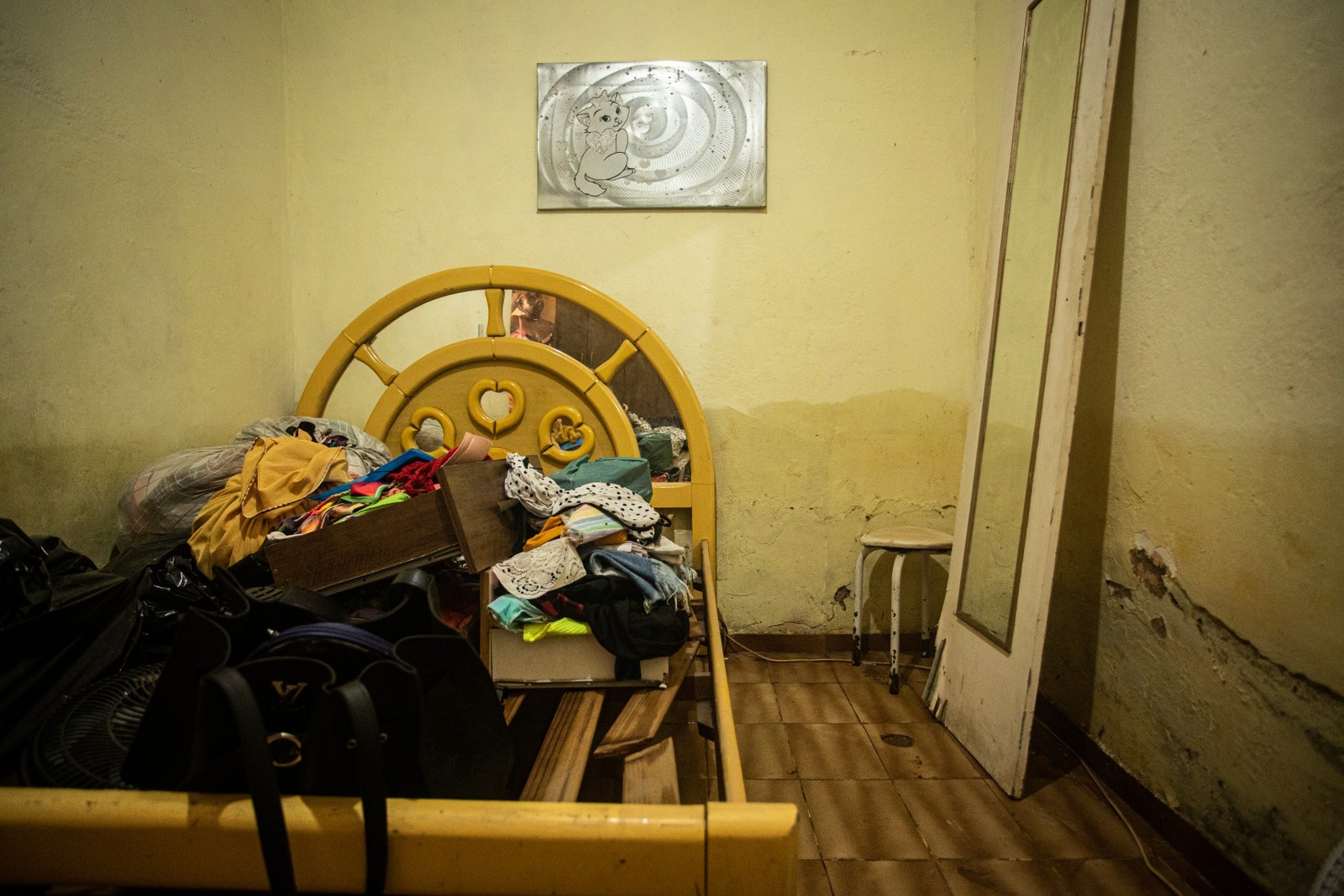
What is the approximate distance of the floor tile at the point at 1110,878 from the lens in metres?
1.41

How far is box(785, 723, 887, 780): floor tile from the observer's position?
190 cm

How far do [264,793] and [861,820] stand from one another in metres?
1.43

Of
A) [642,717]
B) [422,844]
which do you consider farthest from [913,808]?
[422,844]

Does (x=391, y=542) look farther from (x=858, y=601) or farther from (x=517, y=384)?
(x=858, y=601)

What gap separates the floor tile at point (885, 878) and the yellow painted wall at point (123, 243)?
2.09 meters

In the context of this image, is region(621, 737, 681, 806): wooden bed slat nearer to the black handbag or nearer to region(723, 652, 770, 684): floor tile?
the black handbag

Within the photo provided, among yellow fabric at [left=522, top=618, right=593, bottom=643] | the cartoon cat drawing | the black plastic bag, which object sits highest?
the cartoon cat drawing

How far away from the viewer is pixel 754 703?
2.34 metres

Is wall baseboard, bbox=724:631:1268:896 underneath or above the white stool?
underneath

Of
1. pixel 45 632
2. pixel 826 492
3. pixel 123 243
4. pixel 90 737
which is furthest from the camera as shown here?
pixel 826 492

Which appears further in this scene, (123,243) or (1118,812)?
(123,243)

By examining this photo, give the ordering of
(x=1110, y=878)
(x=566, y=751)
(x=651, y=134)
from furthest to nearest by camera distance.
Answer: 1. (x=651, y=134)
2. (x=1110, y=878)
3. (x=566, y=751)

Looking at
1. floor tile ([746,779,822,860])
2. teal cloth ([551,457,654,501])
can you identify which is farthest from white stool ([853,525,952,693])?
teal cloth ([551,457,654,501])

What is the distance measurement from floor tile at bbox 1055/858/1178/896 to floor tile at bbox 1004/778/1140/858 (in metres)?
0.02
